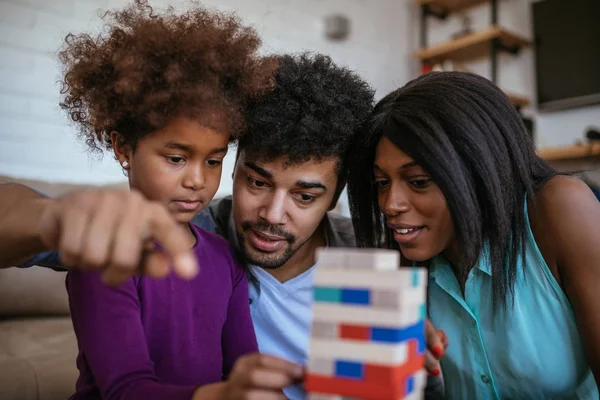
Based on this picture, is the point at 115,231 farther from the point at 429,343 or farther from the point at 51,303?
the point at 51,303

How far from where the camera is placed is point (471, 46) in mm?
3516

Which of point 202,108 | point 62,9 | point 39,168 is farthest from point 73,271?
point 62,9

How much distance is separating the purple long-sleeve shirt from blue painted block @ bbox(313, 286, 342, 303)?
0.23 meters

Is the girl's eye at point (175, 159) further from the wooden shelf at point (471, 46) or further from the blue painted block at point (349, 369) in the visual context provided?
the wooden shelf at point (471, 46)

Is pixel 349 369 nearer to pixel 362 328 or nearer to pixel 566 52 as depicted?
pixel 362 328

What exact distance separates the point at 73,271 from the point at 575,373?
0.95 m

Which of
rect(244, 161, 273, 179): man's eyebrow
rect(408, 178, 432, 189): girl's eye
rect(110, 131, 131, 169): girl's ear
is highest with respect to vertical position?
rect(110, 131, 131, 169): girl's ear

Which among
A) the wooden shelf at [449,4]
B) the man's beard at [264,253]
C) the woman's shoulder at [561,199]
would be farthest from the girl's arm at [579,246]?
the wooden shelf at [449,4]

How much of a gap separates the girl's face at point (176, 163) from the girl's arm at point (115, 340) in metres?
0.18

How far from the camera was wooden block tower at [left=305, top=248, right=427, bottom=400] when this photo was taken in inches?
20.3

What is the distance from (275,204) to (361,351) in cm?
72

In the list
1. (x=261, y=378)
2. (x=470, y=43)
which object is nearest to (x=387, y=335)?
(x=261, y=378)

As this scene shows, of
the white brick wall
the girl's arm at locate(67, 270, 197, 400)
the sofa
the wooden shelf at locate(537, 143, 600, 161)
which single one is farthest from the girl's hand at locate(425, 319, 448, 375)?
the wooden shelf at locate(537, 143, 600, 161)

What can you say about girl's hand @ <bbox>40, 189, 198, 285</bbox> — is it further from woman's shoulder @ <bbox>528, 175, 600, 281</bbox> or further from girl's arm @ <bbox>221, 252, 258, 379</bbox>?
woman's shoulder @ <bbox>528, 175, 600, 281</bbox>
